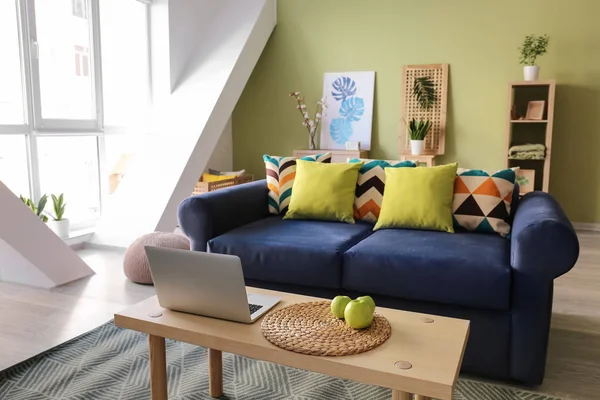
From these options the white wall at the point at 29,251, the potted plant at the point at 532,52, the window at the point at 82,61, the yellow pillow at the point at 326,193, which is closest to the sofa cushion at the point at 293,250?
the yellow pillow at the point at 326,193

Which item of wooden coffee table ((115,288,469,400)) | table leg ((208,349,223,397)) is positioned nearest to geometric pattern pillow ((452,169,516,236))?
wooden coffee table ((115,288,469,400))

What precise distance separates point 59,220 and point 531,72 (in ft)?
13.3

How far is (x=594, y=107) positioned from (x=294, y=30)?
2970mm

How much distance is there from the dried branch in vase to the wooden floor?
2.46 meters

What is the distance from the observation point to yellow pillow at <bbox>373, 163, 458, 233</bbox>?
2.44 metres

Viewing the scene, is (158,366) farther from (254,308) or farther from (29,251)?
(29,251)

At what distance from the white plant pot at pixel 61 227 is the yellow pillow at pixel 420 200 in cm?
259

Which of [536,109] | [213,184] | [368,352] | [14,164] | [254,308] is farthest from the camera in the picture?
[213,184]

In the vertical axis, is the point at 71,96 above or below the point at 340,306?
above

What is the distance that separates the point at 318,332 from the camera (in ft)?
4.54

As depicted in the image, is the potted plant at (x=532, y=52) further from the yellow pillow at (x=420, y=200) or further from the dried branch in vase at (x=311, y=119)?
the yellow pillow at (x=420, y=200)

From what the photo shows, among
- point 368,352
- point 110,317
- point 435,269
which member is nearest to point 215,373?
point 368,352

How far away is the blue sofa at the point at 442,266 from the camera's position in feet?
6.06

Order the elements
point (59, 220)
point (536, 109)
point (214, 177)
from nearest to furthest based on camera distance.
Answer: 1. point (59, 220)
2. point (536, 109)
3. point (214, 177)
